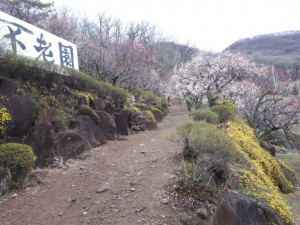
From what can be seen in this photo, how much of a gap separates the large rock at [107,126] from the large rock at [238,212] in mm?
5210

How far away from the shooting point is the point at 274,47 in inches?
3194

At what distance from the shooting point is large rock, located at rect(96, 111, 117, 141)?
9716mm

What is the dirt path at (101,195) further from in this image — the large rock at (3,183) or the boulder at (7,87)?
the boulder at (7,87)

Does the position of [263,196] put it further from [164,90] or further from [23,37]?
[164,90]

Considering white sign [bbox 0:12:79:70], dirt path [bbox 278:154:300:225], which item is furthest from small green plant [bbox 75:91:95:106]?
dirt path [bbox 278:154:300:225]

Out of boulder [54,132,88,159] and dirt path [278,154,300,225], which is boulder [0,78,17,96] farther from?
dirt path [278,154,300,225]

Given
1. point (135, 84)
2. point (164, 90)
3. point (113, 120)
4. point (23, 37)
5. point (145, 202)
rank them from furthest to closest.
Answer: point (164, 90), point (135, 84), point (113, 120), point (23, 37), point (145, 202)

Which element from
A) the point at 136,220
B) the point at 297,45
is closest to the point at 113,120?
the point at 136,220

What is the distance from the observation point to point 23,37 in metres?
8.73

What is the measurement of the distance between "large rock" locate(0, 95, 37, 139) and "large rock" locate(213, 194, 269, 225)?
4998 mm

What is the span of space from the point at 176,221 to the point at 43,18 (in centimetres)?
2286

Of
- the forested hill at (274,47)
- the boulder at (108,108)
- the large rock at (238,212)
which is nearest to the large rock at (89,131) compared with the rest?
the boulder at (108,108)

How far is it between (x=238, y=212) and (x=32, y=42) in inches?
325

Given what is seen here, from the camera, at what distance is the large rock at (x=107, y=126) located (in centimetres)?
972
